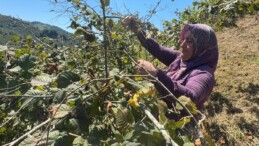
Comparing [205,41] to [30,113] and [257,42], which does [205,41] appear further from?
[257,42]

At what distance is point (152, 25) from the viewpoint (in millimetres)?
2670

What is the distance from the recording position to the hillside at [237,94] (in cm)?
315

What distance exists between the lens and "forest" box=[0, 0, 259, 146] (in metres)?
1.01

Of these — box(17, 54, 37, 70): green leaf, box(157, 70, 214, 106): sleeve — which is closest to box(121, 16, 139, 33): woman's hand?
box(157, 70, 214, 106): sleeve

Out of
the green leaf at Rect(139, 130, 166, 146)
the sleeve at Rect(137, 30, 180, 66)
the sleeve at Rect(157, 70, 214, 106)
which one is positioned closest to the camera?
the green leaf at Rect(139, 130, 166, 146)

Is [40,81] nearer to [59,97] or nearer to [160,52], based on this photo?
[59,97]

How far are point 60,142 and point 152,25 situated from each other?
1777 millimetres

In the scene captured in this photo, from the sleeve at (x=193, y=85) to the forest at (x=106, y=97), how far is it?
5.7 inches

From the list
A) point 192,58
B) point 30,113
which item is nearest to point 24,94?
point 30,113

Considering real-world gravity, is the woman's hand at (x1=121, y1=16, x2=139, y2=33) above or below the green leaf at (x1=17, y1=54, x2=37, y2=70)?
above

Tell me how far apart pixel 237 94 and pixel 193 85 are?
7.00 feet

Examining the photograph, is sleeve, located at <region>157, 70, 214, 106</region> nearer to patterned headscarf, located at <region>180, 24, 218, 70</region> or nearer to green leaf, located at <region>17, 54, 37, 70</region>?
patterned headscarf, located at <region>180, 24, 218, 70</region>

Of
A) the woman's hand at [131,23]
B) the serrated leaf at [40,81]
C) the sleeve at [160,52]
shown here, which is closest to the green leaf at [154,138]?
the serrated leaf at [40,81]

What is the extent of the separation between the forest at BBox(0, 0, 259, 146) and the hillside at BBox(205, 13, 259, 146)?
11mm
